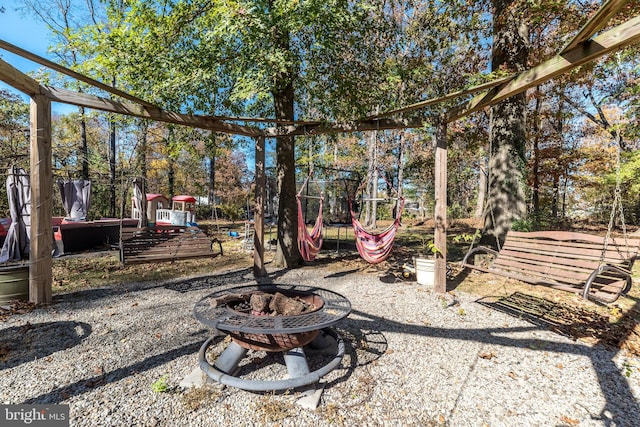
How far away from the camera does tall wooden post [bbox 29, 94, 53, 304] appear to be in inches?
133

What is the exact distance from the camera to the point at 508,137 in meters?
5.69

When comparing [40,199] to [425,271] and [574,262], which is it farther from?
[574,262]

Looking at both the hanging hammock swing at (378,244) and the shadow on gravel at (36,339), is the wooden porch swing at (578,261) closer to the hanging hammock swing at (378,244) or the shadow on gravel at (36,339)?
the hanging hammock swing at (378,244)

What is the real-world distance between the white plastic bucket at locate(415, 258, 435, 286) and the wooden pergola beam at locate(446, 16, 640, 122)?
2.37m

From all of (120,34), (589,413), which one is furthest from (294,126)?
(589,413)

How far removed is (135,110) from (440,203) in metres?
4.28

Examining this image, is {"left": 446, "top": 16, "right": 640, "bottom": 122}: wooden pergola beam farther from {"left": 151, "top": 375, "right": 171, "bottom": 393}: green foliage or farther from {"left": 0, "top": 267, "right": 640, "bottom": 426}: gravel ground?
{"left": 151, "top": 375, "right": 171, "bottom": 393}: green foliage

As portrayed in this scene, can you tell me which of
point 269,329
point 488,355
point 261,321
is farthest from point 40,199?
point 488,355

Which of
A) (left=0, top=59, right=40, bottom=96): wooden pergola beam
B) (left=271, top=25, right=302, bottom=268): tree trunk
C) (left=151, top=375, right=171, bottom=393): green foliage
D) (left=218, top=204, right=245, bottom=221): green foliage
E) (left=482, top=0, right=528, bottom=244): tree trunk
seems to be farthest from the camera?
(left=218, top=204, right=245, bottom=221): green foliage

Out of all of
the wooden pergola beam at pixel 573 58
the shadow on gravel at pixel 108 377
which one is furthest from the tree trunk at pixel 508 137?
the shadow on gravel at pixel 108 377

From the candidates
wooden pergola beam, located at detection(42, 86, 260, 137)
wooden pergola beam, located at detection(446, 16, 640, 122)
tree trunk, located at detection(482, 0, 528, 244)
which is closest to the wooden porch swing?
wooden pergola beam, located at detection(446, 16, 640, 122)

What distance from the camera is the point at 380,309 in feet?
11.9

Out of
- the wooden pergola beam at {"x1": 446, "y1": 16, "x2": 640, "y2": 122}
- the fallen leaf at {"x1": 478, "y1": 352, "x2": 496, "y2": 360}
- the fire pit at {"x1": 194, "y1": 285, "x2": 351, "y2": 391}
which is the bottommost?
the fallen leaf at {"x1": 478, "y1": 352, "x2": 496, "y2": 360}

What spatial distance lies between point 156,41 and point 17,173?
9.59 feet
